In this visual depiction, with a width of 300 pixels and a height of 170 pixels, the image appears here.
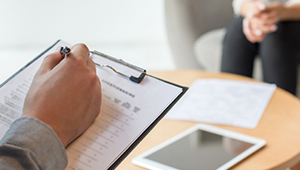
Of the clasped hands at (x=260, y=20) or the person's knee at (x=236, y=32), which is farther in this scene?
the person's knee at (x=236, y=32)

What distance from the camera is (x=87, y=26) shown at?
120 inches

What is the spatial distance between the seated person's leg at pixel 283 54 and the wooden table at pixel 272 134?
0.43m

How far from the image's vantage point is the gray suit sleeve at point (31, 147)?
0.40 meters

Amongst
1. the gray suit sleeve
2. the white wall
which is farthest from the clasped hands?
the white wall

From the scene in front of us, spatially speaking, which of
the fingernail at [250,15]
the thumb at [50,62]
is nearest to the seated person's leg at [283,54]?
the fingernail at [250,15]

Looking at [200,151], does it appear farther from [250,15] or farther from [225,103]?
[250,15]

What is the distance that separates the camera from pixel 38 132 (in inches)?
16.5

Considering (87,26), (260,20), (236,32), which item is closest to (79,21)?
(87,26)

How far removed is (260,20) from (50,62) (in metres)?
1.15

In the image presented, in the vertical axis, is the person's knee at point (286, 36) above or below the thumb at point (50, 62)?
below

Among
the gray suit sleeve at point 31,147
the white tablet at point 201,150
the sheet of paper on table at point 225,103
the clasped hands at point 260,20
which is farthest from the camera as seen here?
the clasped hands at point 260,20

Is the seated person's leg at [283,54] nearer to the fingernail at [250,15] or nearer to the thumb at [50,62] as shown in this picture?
the fingernail at [250,15]

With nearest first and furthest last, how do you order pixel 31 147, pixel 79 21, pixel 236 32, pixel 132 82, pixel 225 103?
pixel 31 147, pixel 132 82, pixel 225 103, pixel 236 32, pixel 79 21

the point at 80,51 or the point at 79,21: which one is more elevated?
the point at 80,51
